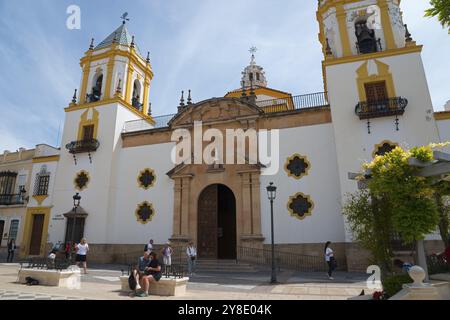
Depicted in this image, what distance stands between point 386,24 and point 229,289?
1695cm

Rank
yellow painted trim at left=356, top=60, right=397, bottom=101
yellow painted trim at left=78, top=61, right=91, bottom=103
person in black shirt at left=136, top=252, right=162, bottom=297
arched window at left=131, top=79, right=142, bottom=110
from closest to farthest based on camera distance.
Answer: person in black shirt at left=136, top=252, right=162, bottom=297 → yellow painted trim at left=356, top=60, right=397, bottom=101 → yellow painted trim at left=78, top=61, right=91, bottom=103 → arched window at left=131, top=79, right=142, bottom=110

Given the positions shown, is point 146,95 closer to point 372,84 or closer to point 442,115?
point 372,84

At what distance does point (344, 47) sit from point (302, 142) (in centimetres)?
619

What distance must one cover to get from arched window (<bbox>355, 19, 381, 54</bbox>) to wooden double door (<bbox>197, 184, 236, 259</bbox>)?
461 inches

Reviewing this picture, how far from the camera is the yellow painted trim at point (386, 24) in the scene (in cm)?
1745

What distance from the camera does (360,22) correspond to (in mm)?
18875

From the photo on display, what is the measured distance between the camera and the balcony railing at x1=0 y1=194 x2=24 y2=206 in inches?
939

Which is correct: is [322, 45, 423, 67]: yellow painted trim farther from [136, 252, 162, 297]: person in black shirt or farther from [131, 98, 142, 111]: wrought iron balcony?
[131, 98, 142, 111]: wrought iron balcony

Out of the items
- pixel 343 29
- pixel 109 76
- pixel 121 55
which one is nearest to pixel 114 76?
pixel 109 76

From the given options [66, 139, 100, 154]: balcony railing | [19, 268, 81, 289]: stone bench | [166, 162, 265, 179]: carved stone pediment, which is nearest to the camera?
[19, 268, 81, 289]: stone bench

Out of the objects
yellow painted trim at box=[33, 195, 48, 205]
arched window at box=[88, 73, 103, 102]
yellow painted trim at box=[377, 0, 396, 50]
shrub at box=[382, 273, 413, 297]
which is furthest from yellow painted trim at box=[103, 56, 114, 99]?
shrub at box=[382, 273, 413, 297]

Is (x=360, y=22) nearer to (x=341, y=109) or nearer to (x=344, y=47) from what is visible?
(x=344, y=47)
